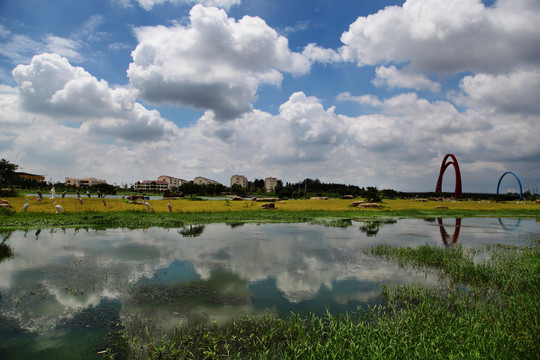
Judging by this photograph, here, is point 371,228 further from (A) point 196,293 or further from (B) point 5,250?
(B) point 5,250

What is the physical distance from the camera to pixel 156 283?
11125 millimetres

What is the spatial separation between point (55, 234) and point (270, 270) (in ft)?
61.8

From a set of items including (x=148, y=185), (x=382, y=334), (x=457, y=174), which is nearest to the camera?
(x=382, y=334)

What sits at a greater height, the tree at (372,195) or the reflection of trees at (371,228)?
the tree at (372,195)

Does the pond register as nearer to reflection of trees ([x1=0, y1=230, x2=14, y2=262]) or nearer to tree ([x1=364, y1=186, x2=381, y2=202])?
reflection of trees ([x1=0, y1=230, x2=14, y2=262])

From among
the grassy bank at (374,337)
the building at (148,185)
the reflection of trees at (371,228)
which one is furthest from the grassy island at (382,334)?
the building at (148,185)

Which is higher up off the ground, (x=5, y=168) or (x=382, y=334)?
(x=5, y=168)

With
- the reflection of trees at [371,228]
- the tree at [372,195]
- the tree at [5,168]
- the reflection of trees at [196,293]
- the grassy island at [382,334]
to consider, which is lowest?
the reflection of trees at [371,228]

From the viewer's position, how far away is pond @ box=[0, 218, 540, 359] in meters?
7.52

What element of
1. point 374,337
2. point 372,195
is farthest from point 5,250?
point 372,195

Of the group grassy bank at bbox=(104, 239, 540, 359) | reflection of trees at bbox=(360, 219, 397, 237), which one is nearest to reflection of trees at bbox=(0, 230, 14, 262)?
grassy bank at bbox=(104, 239, 540, 359)

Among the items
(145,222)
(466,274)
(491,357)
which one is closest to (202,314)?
(491,357)

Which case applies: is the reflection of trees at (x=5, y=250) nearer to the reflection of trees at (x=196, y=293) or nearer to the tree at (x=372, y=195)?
the reflection of trees at (x=196, y=293)

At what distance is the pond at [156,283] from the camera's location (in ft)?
24.7
